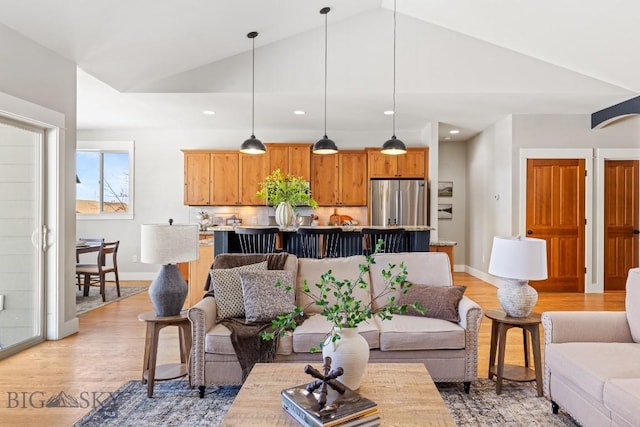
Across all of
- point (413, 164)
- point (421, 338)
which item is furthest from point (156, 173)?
point (421, 338)

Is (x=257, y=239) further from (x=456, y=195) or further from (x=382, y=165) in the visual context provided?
(x=456, y=195)

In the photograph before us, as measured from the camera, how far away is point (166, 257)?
2756 millimetres

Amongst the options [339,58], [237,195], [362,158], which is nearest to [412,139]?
[362,158]

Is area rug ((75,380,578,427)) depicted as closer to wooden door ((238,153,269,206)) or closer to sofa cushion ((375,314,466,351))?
sofa cushion ((375,314,466,351))

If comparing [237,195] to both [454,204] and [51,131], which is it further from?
[454,204]

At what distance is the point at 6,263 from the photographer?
3.68m

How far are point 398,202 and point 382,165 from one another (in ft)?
2.35

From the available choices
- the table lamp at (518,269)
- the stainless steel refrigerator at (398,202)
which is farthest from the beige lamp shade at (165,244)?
the stainless steel refrigerator at (398,202)

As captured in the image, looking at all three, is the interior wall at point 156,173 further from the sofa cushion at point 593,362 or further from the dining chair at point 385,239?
the sofa cushion at point 593,362

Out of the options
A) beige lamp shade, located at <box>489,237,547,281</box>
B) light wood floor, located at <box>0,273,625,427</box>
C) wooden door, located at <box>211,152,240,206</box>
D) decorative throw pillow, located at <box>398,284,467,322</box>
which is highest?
wooden door, located at <box>211,152,240,206</box>

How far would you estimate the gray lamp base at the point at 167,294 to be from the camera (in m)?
2.77

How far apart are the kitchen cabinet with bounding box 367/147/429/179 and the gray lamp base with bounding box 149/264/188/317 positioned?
490 cm

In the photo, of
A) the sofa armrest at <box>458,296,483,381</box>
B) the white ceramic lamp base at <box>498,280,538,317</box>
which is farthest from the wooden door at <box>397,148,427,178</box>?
the sofa armrest at <box>458,296,483,381</box>

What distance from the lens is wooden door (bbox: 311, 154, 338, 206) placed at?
7.34m
